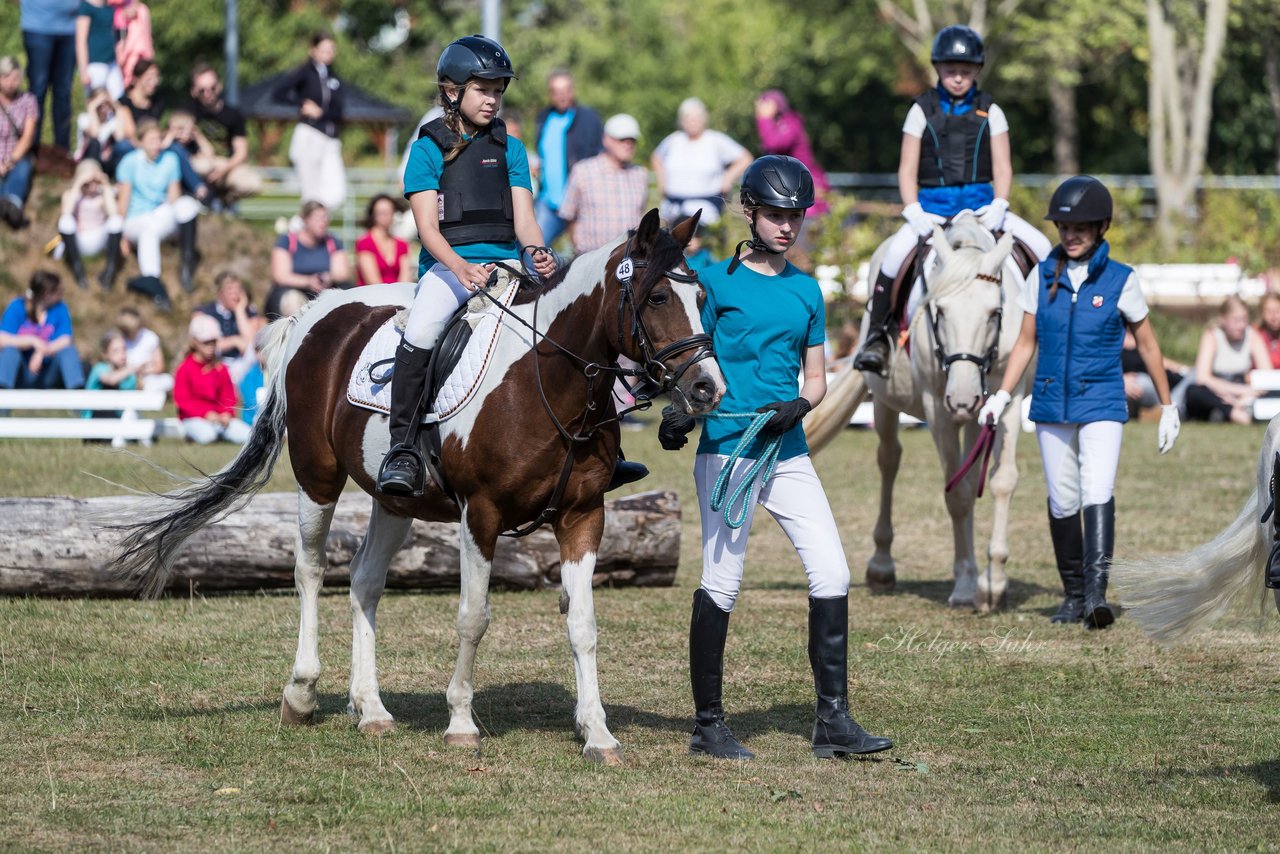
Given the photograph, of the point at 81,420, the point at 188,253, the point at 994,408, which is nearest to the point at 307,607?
the point at 994,408

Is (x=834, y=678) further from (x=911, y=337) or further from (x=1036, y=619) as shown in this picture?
(x=911, y=337)

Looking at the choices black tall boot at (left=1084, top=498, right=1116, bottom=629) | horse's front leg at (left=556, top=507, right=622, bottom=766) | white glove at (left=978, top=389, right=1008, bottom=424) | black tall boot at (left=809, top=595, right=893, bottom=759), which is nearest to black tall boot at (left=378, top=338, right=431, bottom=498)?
horse's front leg at (left=556, top=507, right=622, bottom=766)

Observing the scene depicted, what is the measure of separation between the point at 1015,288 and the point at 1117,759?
4.66 meters

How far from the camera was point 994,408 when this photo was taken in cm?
980

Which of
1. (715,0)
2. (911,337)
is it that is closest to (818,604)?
(911,337)

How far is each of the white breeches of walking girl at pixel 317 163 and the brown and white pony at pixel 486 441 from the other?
1321cm

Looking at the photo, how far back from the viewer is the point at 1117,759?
703 cm

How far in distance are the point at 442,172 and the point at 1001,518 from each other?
196 inches

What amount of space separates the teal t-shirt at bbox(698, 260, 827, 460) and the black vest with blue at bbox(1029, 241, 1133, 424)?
323cm

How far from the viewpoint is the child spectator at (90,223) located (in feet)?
64.3

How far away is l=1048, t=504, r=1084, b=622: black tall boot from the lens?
10086 mm

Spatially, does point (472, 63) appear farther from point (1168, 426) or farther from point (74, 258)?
point (74, 258)

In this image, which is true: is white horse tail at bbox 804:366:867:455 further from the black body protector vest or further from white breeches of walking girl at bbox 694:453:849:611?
white breeches of walking girl at bbox 694:453:849:611

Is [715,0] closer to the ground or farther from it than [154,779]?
farther from it
